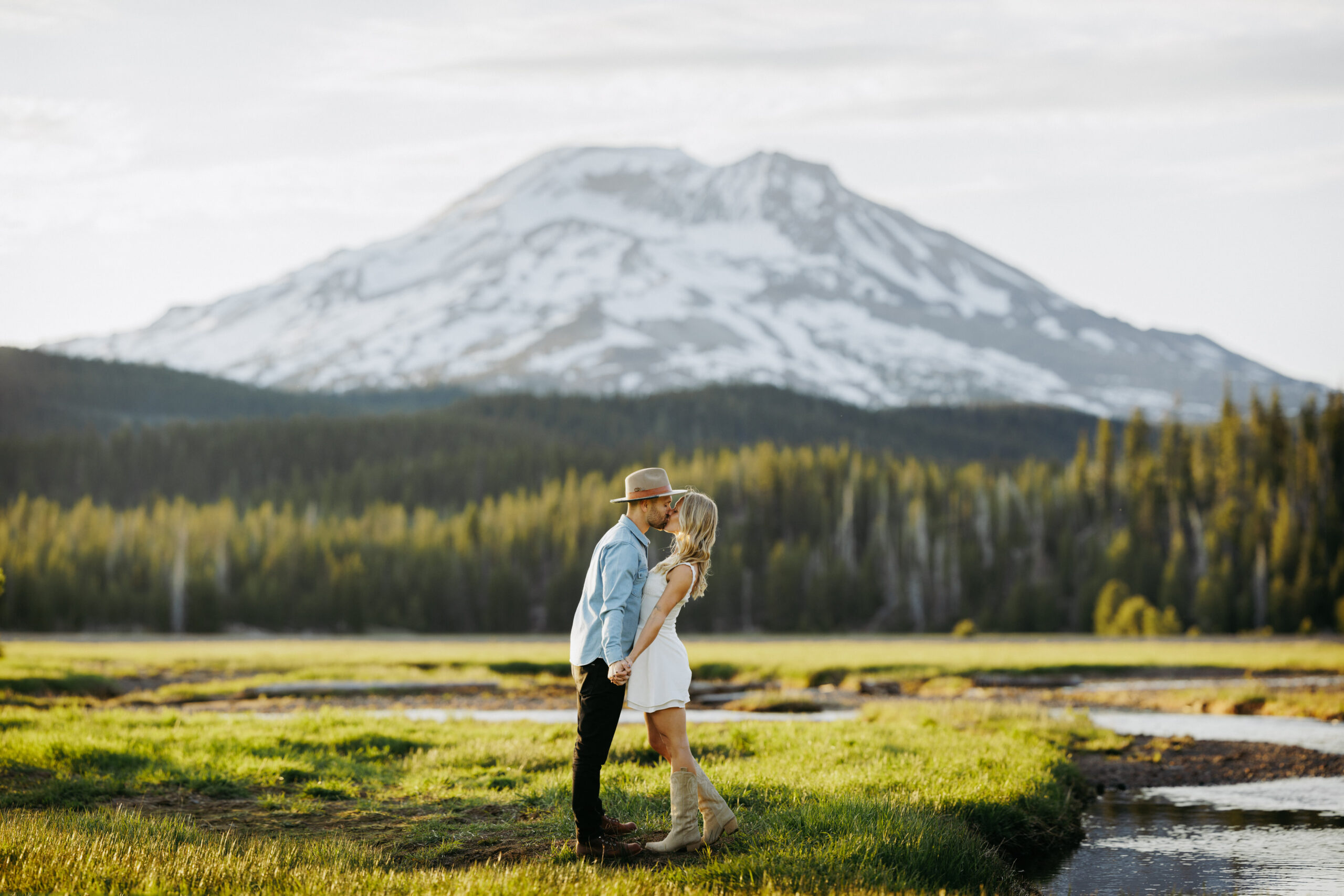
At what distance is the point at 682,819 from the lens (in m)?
10.7

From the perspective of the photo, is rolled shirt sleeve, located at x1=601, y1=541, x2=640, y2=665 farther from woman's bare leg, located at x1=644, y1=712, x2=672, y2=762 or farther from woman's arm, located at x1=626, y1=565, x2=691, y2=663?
woman's bare leg, located at x1=644, y1=712, x2=672, y2=762

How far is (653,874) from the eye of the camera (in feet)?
32.6

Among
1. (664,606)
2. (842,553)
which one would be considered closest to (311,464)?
(842,553)

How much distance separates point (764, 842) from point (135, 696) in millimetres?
29962

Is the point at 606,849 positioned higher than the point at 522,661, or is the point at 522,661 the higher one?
the point at 606,849

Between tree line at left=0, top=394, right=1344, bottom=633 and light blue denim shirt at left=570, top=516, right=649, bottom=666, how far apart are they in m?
84.9

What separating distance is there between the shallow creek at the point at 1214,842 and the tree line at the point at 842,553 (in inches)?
2870

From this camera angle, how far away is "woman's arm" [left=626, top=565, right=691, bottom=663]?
1020 cm

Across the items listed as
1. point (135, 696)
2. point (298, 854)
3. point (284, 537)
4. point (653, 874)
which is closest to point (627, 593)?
point (653, 874)

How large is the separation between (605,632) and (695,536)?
1111 millimetres

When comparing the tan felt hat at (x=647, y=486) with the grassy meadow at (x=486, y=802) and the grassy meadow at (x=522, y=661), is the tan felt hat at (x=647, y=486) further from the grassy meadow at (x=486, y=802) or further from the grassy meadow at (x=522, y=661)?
the grassy meadow at (x=522, y=661)

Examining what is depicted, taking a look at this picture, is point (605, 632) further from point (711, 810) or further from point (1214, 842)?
point (1214, 842)

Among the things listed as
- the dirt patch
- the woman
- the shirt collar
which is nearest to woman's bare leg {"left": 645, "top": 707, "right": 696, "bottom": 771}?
the woman

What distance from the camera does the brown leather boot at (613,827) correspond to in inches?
428
